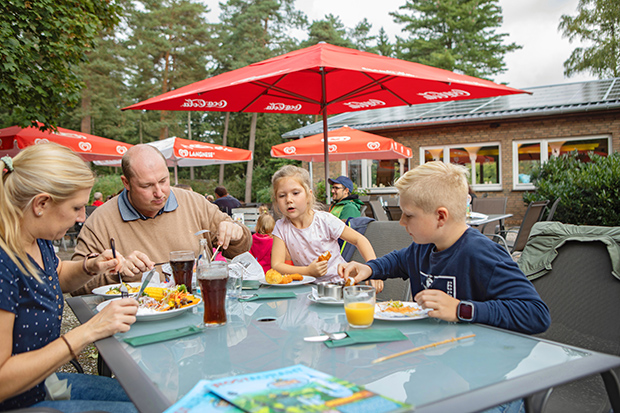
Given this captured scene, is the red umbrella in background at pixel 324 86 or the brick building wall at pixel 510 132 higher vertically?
the brick building wall at pixel 510 132

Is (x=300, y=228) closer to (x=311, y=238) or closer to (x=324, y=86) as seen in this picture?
(x=311, y=238)

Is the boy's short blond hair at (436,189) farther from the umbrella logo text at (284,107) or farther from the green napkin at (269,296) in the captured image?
the umbrella logo text at (284,107)

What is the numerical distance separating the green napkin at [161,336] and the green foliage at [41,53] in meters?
5.06

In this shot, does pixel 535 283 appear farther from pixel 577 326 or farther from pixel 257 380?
pixel 257 380

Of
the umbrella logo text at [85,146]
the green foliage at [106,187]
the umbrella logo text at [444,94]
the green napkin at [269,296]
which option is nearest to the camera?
the green napkin at [269,296]

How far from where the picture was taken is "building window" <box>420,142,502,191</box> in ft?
49.8

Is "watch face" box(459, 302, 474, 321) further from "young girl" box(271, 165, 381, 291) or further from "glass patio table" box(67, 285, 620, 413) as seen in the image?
"young girl" box(271, 165, 381, 291)

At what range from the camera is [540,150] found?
1459 centimetres

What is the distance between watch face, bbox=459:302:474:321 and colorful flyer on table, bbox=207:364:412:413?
2.26 feet

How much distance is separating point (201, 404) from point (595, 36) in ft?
96.2

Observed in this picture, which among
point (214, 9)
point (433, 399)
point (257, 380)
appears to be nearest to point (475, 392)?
point (433, 399)

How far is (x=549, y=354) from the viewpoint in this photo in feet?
3.90

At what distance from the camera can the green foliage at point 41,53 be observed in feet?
17.3

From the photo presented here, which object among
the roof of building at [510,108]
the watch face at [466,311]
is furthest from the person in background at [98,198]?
the watch face at [466,311]
